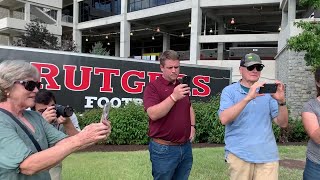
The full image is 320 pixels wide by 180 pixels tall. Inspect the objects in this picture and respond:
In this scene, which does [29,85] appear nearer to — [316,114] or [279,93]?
[279,93]

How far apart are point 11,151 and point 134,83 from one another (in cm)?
1048

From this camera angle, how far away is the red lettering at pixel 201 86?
13.5 metres

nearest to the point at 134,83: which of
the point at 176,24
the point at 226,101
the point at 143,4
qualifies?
the point at 226,101

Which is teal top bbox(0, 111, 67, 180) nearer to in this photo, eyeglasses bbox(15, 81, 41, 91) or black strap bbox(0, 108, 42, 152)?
black strap bbox(0, 108, 42, 152)

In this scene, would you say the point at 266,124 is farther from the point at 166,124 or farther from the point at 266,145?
the point at 166,124

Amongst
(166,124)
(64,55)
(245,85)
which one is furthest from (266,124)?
(64,55)

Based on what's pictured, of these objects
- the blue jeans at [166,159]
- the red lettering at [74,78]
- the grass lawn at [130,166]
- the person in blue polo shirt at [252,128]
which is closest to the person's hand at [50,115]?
the blue jeans at [166,159]

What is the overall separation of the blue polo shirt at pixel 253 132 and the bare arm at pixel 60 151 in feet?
5.45

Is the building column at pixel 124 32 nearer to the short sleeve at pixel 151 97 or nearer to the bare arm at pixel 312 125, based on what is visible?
the short sleeve at pixel 151 97

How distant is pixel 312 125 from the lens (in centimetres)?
304

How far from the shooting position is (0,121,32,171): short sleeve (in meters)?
1.90

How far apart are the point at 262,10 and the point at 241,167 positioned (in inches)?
1180

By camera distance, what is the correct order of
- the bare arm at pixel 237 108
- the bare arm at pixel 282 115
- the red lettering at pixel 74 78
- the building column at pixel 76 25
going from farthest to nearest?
1. the building column at pixel 76 25
2. the red lettering at pixel 74 78
3. the bare arm at pixel 282 115
4. the bare arm at pixel 237 108

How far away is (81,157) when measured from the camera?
8.05 meters
